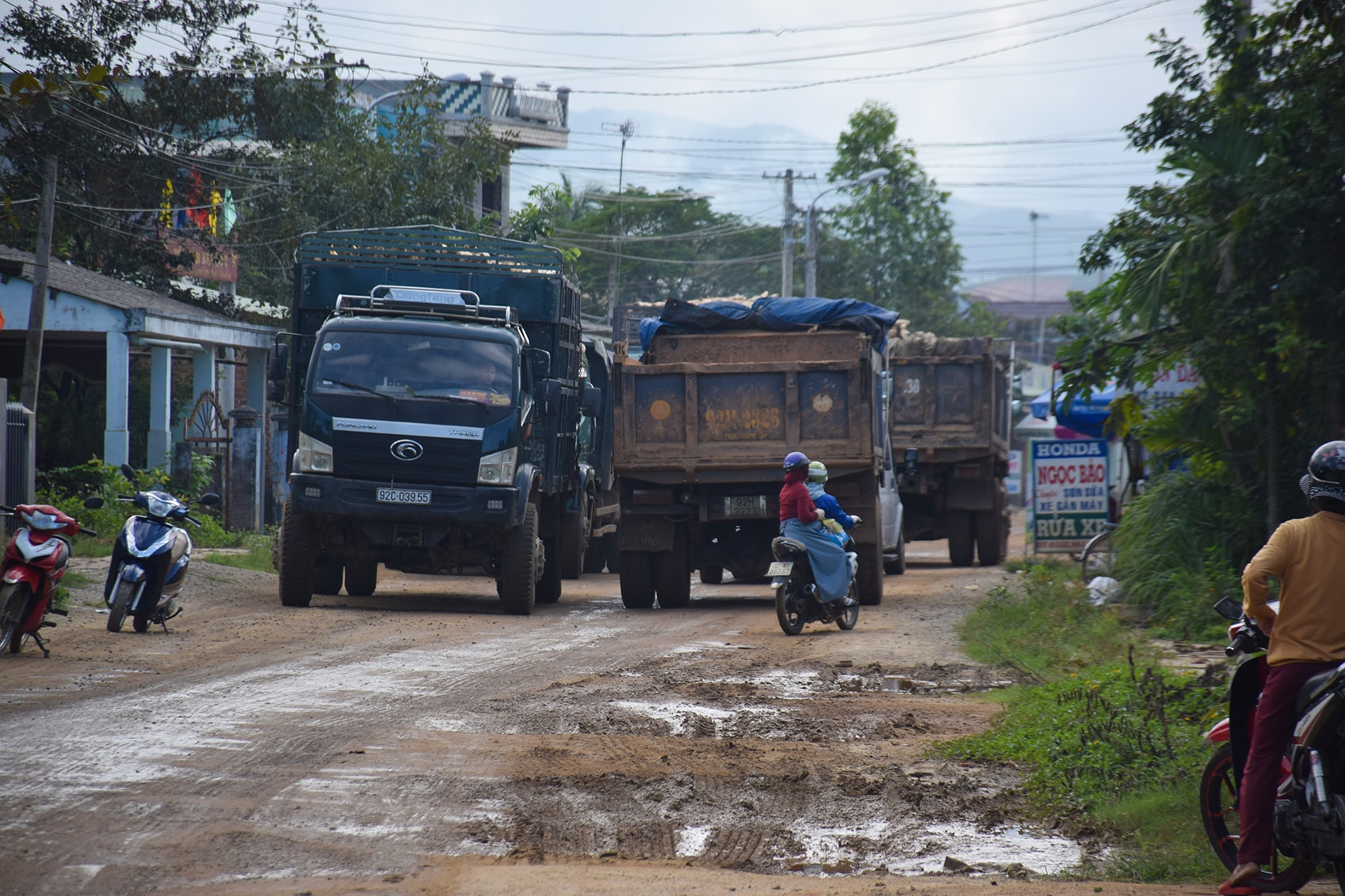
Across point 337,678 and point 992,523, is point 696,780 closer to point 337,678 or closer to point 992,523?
point 337,678

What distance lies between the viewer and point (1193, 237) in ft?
36.3

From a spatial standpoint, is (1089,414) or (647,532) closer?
(647,532)

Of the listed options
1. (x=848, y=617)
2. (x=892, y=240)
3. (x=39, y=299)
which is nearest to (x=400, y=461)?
(x=848, y=617)

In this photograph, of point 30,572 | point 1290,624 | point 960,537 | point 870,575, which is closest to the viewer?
point 1290,624

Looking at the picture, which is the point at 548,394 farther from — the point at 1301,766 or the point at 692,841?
the point at 1301,766

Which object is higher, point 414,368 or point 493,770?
point 414,368

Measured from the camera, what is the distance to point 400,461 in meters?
13.4

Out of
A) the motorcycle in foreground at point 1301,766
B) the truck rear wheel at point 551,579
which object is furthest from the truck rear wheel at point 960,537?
the motorcycle in foreground at point 1301,766

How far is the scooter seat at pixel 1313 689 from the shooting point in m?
4.52

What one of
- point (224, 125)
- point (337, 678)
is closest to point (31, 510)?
point (337, 678)

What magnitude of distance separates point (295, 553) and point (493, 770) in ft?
25.6

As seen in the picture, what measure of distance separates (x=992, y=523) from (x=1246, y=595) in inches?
687

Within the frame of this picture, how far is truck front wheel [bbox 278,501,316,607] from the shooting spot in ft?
44.6

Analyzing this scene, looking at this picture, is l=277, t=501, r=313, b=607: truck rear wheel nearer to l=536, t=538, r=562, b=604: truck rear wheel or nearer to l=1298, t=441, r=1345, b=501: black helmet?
l=536, t=538, r=562, b=604: truck rear wheel
